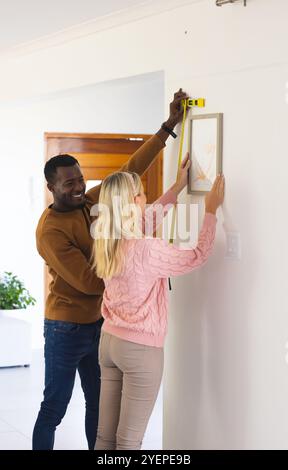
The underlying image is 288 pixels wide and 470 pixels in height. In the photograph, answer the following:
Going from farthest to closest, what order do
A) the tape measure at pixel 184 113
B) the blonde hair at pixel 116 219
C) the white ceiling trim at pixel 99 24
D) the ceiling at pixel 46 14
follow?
the ceiling at pixel 46 14, the white ceiling trim at pixel 99 24, the tape measure at pixel 184 113, the blonde hair at pixel 116 219

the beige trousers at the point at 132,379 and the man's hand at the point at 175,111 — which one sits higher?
the man's hand at the point at 175,111

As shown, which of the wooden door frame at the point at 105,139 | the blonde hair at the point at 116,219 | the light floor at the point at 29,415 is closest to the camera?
the blonde hair at the point at 116,219

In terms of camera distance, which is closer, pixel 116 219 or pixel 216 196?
pixel 116 219

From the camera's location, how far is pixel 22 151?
7027 millimetres

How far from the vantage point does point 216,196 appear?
3.36 metres

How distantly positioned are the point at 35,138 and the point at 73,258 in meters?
3.61

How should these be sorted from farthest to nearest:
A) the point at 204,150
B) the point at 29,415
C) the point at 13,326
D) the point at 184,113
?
1. the point at 13,326
2. the point at 29,415
3. the point at 184,113
4. the point at 204,150

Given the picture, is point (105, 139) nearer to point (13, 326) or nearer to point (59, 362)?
point (13, 326)

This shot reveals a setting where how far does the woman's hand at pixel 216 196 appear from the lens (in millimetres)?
3328

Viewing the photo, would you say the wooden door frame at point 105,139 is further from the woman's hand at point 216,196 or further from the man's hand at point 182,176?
the woman's hand at point 216,196

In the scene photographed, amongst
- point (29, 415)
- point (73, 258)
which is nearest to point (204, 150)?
point (73, 258)

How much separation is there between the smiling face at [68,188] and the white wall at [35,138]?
3105 mm

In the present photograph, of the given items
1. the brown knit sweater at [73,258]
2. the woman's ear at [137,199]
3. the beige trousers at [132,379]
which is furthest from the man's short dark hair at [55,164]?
the beige trousers at [132,379]

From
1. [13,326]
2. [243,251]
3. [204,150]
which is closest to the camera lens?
[243,251]
